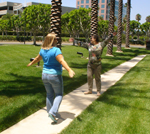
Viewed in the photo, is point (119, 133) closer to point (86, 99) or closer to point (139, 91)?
point (86, 99)

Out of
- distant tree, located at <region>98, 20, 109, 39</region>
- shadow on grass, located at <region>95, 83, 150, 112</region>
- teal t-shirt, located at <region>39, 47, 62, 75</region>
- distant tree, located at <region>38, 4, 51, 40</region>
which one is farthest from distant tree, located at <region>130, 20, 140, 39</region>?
teal t-shirt, located at <region>39, 47, 62, 75</region>

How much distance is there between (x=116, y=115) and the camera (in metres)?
5.01

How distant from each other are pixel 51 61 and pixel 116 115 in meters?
2.06

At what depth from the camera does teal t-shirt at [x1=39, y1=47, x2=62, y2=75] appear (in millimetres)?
4164

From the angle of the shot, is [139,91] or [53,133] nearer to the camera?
[53,133]

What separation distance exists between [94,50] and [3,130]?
319 centimetres

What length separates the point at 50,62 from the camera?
4.23m

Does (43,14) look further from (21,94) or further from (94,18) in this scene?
(21,94)

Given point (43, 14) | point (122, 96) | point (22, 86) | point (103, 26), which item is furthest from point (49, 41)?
point (103, 26)

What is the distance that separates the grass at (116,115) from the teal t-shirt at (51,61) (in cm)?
119

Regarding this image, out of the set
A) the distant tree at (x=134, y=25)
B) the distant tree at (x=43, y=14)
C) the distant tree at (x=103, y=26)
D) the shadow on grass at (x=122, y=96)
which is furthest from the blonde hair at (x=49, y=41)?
the distant tree at (x=134, y=25)

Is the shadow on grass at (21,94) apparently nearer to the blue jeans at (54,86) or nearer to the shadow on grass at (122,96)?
the blue jeans at (54,86)

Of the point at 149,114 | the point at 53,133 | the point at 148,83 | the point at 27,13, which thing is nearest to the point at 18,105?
the point at 53,133

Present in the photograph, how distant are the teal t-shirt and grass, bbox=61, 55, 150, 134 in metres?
1.19
